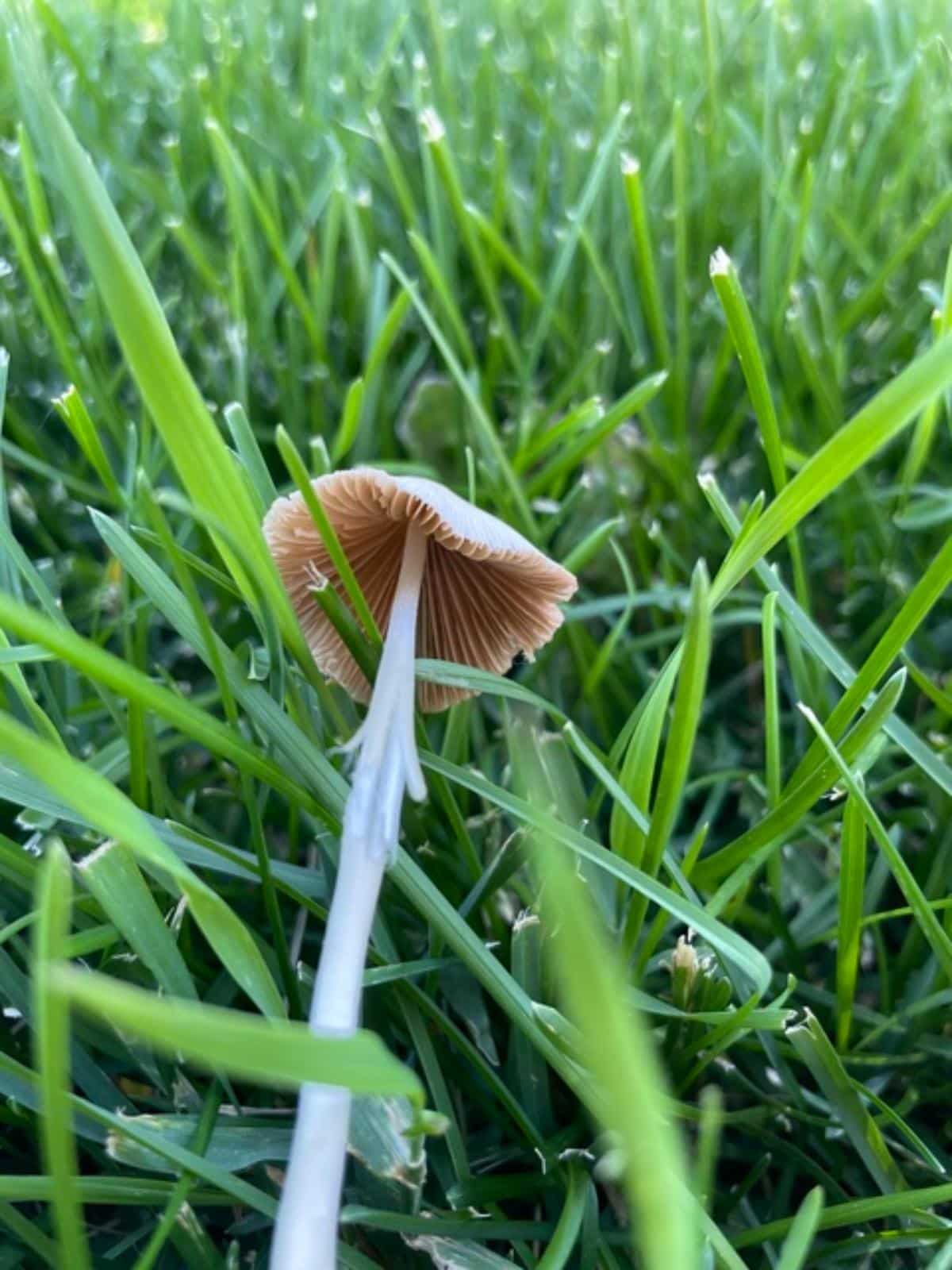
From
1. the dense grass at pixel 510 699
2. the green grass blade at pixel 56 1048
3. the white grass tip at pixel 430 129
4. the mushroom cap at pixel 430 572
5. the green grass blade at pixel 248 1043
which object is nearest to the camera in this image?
the green grass blade at pixel 248 1043

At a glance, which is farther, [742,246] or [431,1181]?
[742,246]

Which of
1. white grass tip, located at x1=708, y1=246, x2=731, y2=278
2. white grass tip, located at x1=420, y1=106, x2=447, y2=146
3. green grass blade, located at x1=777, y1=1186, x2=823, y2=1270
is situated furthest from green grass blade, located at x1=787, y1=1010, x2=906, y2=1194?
white grass tip, located at x1=420, y1=106, x2=447, y2=146

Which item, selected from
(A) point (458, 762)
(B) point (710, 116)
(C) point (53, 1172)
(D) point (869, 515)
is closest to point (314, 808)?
(A) point (458, 762)

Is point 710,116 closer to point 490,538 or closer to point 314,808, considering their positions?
point 490,538

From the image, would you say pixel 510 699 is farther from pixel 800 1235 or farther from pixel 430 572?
pixel 800 1235

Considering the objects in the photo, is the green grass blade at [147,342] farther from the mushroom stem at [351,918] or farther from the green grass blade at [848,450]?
the green grass blade at [848,450]

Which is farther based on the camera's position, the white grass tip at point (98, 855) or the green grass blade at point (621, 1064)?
the white grass tip at point (98, 855)

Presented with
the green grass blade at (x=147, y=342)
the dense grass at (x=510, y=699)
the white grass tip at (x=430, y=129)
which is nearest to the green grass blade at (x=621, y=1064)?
the dense grass at (x=510, y=699)
